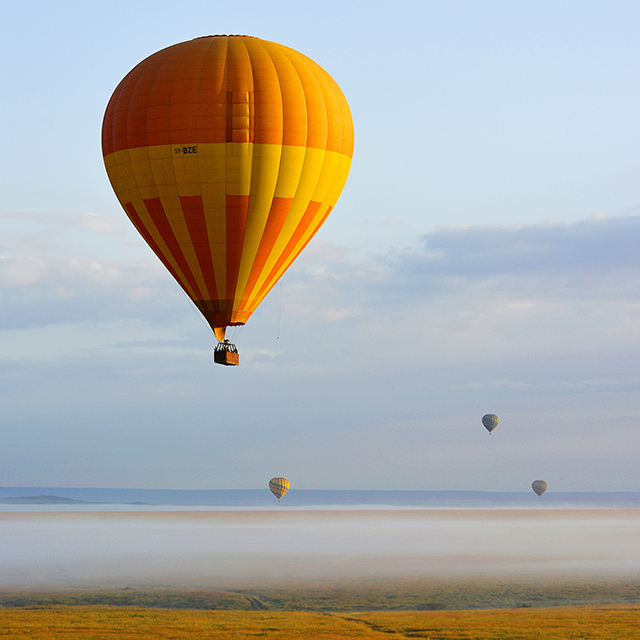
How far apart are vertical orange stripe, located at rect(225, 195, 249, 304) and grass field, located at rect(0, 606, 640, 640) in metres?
19.2

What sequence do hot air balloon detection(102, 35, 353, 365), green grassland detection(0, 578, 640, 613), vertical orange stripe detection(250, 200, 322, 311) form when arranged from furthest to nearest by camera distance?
green grassland detection(0, 578, 640, 613)
vertical orange stripe detection(250, 200, 322, 311)
hot air balloon detection(102, 35, 353, 365)

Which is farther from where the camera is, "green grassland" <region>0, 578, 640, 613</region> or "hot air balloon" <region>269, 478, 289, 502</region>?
"hot air balloon" <region>269, 478, 289, 502</region>

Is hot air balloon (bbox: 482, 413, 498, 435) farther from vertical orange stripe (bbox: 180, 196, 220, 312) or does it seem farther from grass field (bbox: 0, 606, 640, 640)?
vertical orange stripe (bbox: 180, 196, 220, 312)

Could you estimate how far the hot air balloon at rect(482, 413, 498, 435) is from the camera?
117m

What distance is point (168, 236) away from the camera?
4050 cm

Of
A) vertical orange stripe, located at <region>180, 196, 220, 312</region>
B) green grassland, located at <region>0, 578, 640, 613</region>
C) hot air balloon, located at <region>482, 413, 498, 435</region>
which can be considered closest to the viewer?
vertical orange stripe, located at <region>180, 196, 220, 312</region>

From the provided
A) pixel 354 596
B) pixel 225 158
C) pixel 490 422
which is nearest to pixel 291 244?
pixel 225 158

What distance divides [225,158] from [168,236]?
418 centimetres

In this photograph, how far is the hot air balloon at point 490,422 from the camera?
11719cm

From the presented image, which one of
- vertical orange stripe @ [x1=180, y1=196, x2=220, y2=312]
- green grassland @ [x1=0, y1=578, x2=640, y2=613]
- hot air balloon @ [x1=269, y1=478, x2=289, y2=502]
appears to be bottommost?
green grassland @ [x1=0, y1=578, x2=640, y2=613]

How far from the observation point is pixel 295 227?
4116 cm

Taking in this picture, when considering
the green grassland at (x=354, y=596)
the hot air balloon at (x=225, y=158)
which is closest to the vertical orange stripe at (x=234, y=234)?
the hot air balloon at (x=225, y=158)

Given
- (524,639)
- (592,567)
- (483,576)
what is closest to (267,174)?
(524,639)

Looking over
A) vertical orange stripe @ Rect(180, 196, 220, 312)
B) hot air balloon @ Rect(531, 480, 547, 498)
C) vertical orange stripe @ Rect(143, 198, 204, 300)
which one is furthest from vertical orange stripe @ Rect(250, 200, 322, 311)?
hot air balloon @ Rect(531, 480, 547, 498)
